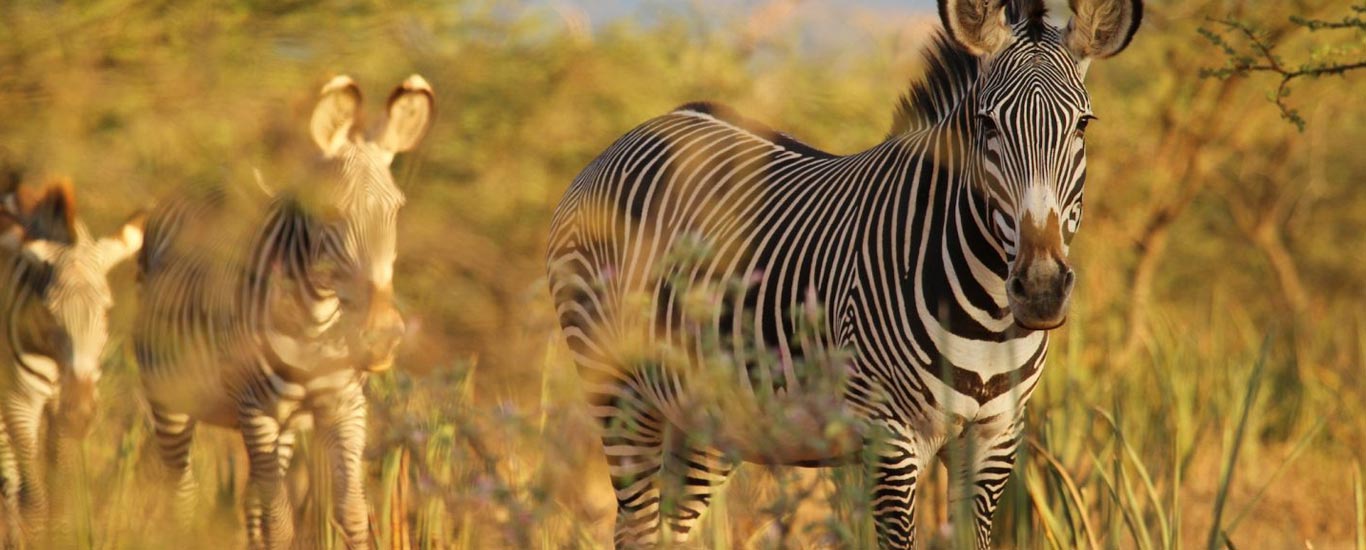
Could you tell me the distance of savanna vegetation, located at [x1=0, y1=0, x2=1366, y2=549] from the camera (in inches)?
145

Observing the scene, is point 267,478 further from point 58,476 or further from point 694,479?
point 694,479

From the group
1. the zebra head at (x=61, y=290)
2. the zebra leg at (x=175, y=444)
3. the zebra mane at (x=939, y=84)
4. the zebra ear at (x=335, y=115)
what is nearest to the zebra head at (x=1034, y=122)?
the zebra mane at (x=939, y=84)

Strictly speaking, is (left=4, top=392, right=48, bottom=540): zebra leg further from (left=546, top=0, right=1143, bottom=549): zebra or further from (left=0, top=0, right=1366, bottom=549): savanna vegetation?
(left=546, top=0, right=1143, bottom=549): zebra

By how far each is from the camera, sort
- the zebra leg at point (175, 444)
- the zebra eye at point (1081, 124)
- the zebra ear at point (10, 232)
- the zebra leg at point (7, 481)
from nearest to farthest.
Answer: the zebra eye at point (1081, 124)
the zebra leg at point (7, 481)
the zebra leg at point (175, 444)
the zebra ear at point (10, 232)

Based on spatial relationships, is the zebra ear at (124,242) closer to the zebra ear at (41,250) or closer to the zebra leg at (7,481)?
the zebra ear at (41,250)

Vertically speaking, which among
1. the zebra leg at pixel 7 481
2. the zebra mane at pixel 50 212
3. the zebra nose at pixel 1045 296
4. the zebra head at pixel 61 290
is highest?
the zebra mane at pixel 50 212

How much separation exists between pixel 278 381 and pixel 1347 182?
42.8 ft

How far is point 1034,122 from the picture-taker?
3148 millimetres

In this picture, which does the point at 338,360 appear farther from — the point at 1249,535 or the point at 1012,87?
the point at 1249,535

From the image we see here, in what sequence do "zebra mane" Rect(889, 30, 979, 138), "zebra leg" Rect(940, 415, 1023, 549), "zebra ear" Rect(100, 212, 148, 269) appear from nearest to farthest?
1. "zebra leg" Rect(940, 415, 1023, 549)
2. "zebra mane" Rect(889, 30, 979, 138)
3. "zebra ear" Rect(100, 212, 148, 269)

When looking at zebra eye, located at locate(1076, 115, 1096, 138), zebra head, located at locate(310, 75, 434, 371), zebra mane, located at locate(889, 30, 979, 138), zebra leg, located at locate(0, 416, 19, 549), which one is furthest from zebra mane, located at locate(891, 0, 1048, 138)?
zebra leg, located at locate(0, 416, 19, 549)

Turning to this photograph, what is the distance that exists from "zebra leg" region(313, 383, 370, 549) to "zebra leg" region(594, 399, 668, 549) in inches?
36.8

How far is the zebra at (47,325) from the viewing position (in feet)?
18.5

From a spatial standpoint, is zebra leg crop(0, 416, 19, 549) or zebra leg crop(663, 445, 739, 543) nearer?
zebra leg crop(663, 445, 739, 543)
